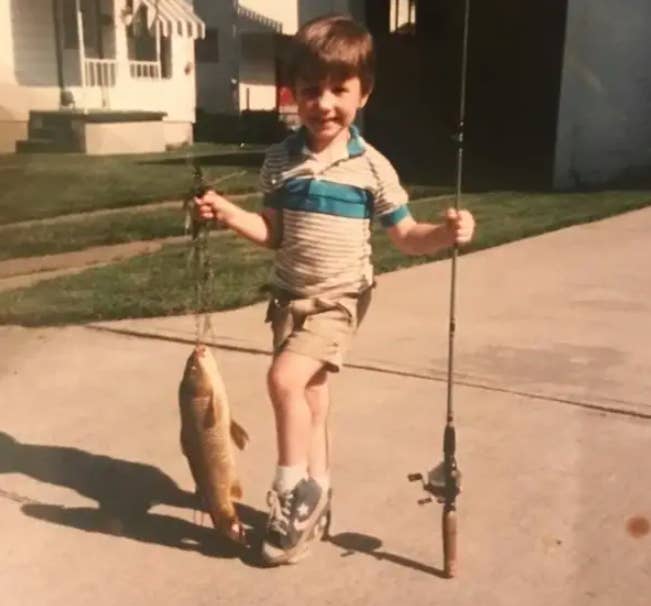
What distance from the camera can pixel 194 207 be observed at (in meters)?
2.51

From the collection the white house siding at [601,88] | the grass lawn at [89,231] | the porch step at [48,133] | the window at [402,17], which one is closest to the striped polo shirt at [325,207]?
the porch step at [48,133]

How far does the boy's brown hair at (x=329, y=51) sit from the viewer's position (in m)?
2.52

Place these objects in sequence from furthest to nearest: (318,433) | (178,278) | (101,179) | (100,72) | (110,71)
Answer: (101,179)
(110,71)
(100,72)
(178,278)
(318,433)

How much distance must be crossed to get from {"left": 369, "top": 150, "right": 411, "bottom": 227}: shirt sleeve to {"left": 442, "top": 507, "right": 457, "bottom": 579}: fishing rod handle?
79 cm

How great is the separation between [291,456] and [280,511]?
0.48 ft

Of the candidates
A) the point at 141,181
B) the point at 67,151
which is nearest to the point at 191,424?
→ the point at 67,151

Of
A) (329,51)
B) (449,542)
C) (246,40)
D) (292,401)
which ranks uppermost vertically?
(246,40)

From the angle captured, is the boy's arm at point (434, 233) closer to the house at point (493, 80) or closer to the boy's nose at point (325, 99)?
the boy's nose at point (325, 99)

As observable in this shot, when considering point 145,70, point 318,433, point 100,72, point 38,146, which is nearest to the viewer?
point 318,433

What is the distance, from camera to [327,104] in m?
2.57

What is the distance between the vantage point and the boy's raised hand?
255 centimetres

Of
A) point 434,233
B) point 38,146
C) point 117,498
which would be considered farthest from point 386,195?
point 38,146

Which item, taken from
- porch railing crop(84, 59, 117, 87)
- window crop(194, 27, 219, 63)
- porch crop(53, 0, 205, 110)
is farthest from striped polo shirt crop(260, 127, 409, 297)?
window crop(194, 27, 219, 63)

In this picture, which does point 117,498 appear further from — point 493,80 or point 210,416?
point 493,80
